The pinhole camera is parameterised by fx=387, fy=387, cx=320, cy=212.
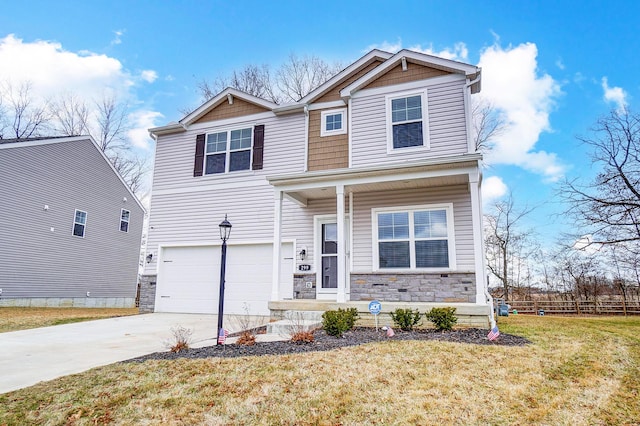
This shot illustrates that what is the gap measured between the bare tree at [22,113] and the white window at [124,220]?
796cm

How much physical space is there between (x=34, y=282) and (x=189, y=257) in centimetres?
723

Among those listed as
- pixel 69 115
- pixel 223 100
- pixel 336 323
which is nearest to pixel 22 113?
pixel 69 115

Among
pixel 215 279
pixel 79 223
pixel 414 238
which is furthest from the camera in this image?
pixel 79 223

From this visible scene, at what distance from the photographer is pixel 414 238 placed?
8.48 metres

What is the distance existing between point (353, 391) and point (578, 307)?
669 inches

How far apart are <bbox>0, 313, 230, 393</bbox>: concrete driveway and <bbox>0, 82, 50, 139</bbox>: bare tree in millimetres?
17056

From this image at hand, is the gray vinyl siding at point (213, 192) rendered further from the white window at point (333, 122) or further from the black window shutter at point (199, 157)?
the white window at point (333, 122)

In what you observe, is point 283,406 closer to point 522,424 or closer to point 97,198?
point 522,424

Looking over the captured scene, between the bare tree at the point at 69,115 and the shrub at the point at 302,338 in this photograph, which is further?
the bare tree at the point at 69,115

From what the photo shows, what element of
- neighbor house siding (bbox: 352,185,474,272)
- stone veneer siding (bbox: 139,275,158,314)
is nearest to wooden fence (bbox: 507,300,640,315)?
neighbor house siding (bbox: 352,185,474,272)

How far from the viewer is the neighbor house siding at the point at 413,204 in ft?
26.7

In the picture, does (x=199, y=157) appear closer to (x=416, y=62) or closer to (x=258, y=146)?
(x=258, y=146)

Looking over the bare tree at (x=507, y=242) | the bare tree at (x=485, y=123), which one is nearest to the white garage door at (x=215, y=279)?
the bare tree at (x=485, y=123)

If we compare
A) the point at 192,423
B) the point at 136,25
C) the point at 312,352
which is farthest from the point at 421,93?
the point at 136,25
